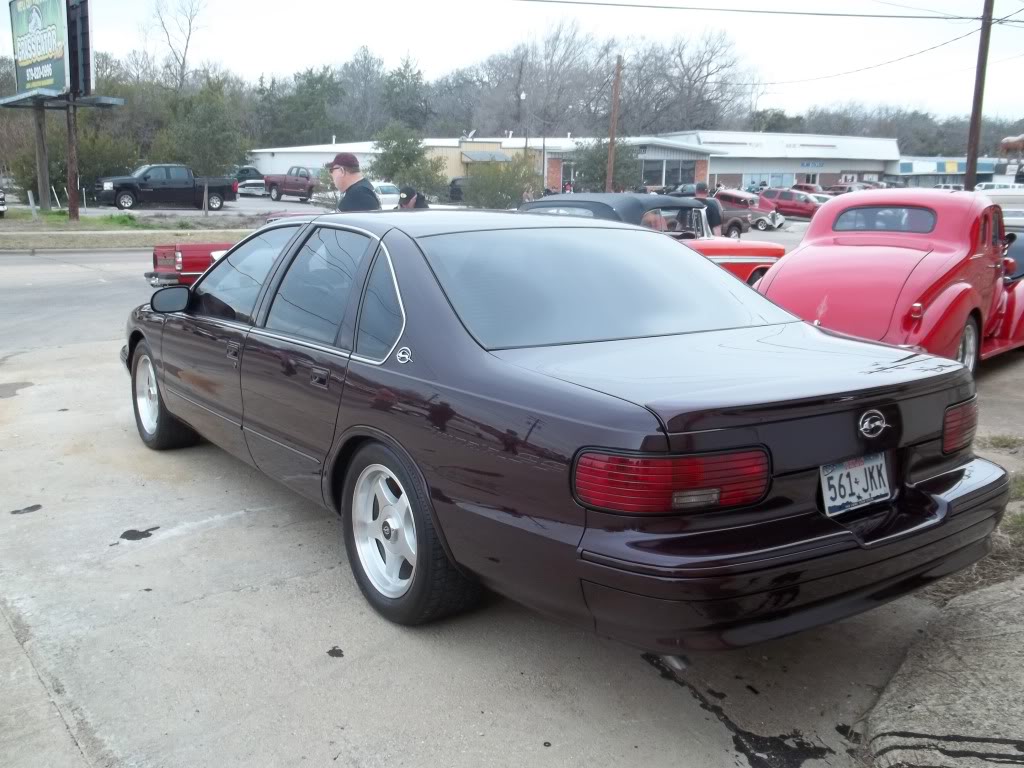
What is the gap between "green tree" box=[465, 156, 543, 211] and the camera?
35.5m

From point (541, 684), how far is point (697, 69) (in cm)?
8941

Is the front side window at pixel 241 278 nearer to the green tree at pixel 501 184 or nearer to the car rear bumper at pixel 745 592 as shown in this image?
the car rear bumper at pixel 745 592

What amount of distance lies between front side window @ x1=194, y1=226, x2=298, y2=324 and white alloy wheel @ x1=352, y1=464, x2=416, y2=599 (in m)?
1.30

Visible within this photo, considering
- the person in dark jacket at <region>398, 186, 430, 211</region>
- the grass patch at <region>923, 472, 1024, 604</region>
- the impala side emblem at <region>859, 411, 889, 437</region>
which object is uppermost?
the person in dark jacket at <region>398, 186, 430, 211</region>

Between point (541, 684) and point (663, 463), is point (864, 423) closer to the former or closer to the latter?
point (663, 463)

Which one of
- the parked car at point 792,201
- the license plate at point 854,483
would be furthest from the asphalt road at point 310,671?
the parked car at point 792,201

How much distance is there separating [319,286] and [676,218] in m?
7.26

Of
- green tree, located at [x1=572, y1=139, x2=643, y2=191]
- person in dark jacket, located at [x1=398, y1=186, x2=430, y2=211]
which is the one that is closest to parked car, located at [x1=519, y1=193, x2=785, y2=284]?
person in dark jacket, located at [x1=398, y1=186, x2=430, y2=211]

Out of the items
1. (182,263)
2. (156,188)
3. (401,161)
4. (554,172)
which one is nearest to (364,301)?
(182,263)

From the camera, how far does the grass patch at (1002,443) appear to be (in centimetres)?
584

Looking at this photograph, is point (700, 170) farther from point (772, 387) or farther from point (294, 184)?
point (772, 387)

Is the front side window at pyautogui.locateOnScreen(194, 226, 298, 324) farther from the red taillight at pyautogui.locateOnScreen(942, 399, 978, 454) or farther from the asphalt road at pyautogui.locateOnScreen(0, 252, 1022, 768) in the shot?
the red taillight at pyautogui.locateOnScreen(942, 399, 978, 454)

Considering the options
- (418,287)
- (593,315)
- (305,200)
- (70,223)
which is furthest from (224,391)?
(305,200)

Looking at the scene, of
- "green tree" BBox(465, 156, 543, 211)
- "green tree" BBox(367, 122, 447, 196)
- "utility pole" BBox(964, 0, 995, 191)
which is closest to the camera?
"utility pole" BBox(964, 0, 995, 191)
